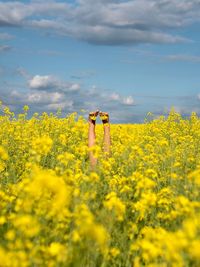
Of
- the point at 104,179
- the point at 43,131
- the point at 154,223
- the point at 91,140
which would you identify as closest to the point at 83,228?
the point at 154,223

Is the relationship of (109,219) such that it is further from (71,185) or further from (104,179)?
(104,179)

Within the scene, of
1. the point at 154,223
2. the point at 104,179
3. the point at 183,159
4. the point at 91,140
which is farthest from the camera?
the point at 91,140

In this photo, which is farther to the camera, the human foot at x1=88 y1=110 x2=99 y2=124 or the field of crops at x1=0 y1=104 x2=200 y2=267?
the human foot at x1=88 y1=110 x2=99 y2=124

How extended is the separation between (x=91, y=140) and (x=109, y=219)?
232 inches

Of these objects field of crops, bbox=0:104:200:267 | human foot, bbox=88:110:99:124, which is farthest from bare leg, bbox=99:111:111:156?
field of crops, bbox=0:104:200:267

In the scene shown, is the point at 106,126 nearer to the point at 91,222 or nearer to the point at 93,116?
the point at 93,116

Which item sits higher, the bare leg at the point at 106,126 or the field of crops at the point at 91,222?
the bare leg at the point at 106,126

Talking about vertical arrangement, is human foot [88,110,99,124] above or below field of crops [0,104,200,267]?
above

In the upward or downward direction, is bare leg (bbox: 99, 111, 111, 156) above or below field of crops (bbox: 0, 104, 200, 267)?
above

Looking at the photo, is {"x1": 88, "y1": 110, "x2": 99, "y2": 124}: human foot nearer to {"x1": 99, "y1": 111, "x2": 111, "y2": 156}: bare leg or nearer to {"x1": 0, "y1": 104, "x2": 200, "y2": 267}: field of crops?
{"x1": 99, "y1": 111, "x2": 111, "y2": 156}: bare leg

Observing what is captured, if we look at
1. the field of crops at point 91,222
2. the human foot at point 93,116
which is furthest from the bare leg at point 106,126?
the field of crops at point 91,222

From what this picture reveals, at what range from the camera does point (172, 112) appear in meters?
17.0

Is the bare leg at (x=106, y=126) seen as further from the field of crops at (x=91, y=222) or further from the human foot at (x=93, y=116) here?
the field of crops at (x=91, y=222)

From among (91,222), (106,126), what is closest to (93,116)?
(106,126)
